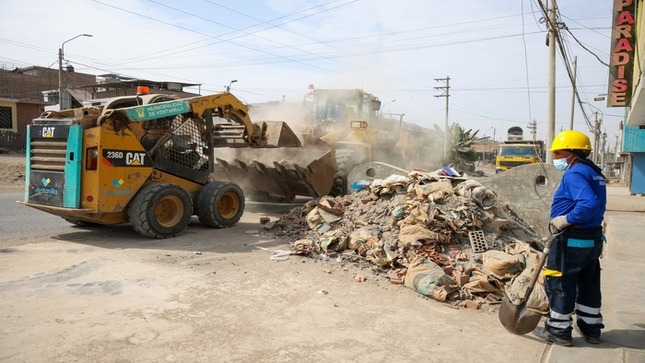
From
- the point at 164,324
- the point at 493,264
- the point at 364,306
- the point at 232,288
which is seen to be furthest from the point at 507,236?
the point at 164,324

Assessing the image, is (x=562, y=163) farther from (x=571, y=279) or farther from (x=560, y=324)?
(x=560, y=324)

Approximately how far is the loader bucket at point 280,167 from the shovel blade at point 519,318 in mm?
5883

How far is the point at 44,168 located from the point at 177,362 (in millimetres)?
5047

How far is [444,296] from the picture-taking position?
4.57 m

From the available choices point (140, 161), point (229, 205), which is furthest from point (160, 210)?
point (229, 205)

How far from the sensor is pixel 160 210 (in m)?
7.25

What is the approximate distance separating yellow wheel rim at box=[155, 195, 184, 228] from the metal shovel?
16.7 ft

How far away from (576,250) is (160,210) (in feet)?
19.2

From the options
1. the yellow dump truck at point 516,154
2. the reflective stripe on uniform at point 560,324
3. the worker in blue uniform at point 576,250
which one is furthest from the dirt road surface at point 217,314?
the yellow dump truck at point 516,154

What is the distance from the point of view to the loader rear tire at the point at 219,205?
7816 mm

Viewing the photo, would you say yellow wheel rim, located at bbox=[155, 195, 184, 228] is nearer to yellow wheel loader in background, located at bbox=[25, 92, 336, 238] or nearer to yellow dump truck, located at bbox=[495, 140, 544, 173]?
yellow wheel loader in background, located at bbox=[25, 92, 336, 238]

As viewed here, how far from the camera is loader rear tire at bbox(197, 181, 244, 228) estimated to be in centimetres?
782

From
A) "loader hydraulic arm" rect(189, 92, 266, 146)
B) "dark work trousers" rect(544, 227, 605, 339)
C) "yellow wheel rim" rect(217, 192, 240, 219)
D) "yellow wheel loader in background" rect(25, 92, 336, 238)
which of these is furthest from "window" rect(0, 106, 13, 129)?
"dark work trousers" rect(544, 227, 605, 339)

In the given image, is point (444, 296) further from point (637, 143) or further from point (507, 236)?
point (637, 143)
